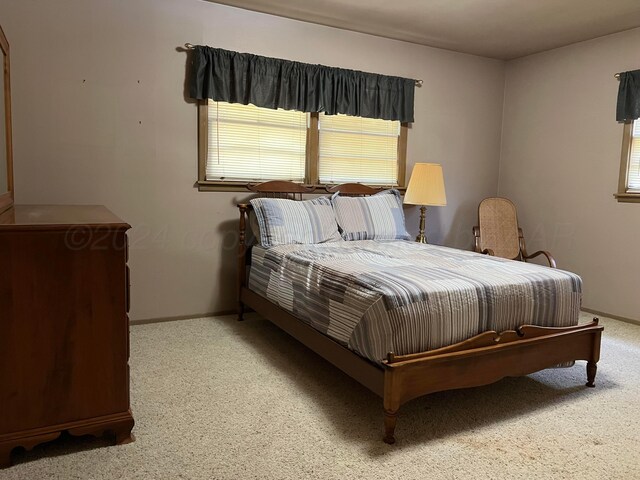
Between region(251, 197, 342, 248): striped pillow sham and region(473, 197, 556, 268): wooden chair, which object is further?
region(473, 197, 556, 268): wooden chair

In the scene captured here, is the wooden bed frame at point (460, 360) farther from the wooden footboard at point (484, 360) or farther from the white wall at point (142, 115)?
the white wall at point (142, 115)

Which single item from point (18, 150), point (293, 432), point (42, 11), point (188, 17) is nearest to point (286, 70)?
point (188, 17)

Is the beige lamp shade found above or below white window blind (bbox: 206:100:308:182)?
below

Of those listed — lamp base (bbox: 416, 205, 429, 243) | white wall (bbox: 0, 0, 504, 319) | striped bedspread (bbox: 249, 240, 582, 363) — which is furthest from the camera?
lamp base (bbox: 416, 205, 429, 243)

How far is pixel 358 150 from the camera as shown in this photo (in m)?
4.33

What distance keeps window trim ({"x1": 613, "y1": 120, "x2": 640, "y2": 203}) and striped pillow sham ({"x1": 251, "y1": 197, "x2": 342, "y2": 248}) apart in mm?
2444

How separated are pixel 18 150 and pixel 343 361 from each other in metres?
2.52

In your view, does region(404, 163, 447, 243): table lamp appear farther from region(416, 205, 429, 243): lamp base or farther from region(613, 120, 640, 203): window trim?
region(613, 120, 640, 203): window trim

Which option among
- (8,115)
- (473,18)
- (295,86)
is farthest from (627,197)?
(8,115)

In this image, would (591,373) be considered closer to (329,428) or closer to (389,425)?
(389,425)

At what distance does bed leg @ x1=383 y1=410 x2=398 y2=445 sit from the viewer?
1996 millimetres

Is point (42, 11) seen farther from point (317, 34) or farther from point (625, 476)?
point (625, 476)

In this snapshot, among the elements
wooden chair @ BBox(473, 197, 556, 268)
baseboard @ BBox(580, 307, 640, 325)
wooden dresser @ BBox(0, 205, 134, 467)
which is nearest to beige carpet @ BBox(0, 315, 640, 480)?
wooden dresser @ BBox(0, 205, 134, 467)

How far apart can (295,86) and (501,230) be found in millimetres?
2388
